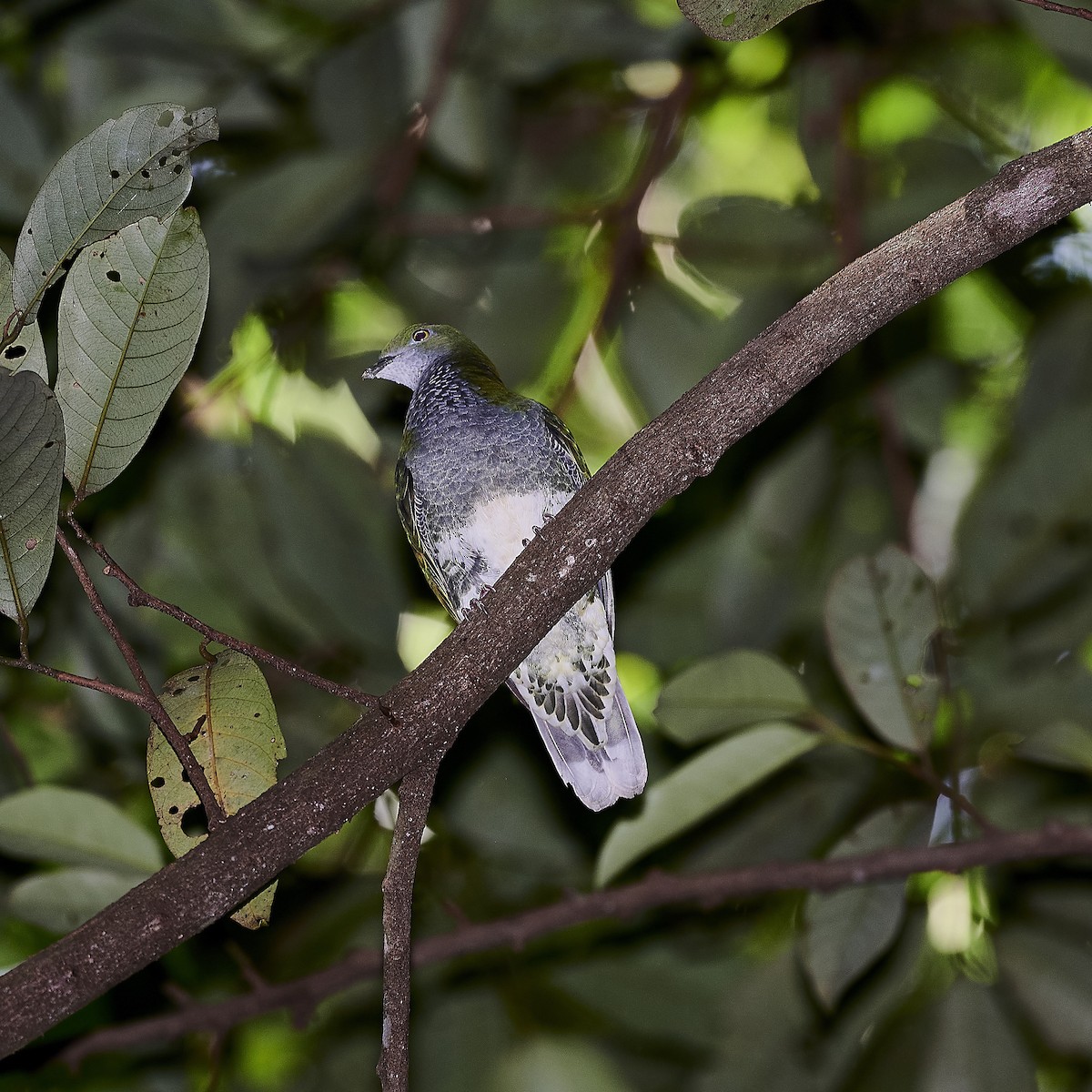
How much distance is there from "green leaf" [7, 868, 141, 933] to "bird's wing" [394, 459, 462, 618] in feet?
2.51

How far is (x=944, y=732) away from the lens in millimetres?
2502

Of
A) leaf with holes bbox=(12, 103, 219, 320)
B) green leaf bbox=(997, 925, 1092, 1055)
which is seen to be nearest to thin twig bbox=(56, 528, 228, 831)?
leaf with holes bbox=(12, 103, 219, 320)

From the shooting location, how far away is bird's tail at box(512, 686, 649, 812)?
211cm

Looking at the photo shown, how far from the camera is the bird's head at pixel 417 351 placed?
238cm

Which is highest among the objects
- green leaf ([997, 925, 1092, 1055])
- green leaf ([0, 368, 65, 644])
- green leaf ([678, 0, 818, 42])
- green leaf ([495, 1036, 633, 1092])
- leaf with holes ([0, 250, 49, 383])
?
green leaf ([678, 0, 818, 42])

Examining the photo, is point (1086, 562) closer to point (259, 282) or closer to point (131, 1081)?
point (259, 282)

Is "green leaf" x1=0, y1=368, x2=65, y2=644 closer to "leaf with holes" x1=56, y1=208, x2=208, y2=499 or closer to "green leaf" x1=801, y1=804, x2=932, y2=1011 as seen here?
"leaf with holes" x1=56, y1=208, x2=208, y2=499

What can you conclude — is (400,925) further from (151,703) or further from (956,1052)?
(956,1052)

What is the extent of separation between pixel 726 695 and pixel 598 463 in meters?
0.84

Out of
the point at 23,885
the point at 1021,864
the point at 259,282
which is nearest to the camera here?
the point at 23,885

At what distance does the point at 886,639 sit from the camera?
2016 millimetres

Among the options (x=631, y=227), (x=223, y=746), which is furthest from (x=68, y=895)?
(x=631, y=227)

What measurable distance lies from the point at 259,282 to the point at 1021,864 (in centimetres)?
206

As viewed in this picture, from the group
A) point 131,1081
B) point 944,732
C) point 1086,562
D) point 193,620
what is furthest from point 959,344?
point 131,1081
